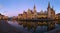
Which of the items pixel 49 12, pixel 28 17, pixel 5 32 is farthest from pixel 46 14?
pixel 5 32

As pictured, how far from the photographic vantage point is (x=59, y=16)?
9569 cm

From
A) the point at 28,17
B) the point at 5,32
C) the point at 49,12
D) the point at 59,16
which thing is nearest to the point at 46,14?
the point at 49,12

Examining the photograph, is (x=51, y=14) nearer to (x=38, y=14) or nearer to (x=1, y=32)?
(x=38, y=14)

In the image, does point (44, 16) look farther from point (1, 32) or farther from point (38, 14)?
point (1, 32)

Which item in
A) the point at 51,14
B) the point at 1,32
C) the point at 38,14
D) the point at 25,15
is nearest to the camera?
the point at 1,32

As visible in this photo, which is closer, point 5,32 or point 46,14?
point 5,32

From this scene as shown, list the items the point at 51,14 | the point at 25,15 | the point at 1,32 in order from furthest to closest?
the point at 51,14 → the point at 25,15 → the point at 1,32

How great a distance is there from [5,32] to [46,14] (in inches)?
3608

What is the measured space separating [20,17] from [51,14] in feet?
83.2

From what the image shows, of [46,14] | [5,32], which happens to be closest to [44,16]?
[46,14]

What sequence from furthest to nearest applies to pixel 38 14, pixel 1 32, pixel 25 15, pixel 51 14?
pixel 38 14, pixel 51 14, pixel 25 15, pixel 1 32

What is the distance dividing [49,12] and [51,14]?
12.0 feet

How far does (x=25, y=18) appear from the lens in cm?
9488

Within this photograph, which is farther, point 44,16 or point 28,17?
point 44,16
